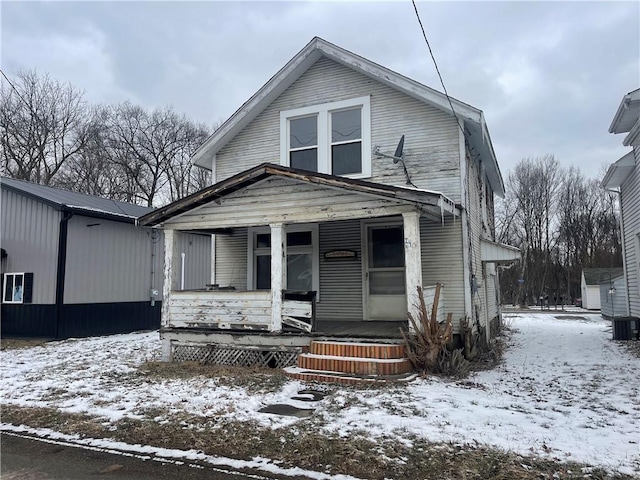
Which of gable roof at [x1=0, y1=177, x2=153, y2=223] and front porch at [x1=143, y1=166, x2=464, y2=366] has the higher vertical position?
gable roof at [x1=0, y1=177, x2=153, y2=223]

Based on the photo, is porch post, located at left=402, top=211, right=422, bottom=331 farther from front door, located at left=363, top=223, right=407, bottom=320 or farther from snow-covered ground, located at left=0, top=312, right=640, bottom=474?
front door, located at left=363, top=223, right=407, bottom=320

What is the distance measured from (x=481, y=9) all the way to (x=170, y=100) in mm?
36689

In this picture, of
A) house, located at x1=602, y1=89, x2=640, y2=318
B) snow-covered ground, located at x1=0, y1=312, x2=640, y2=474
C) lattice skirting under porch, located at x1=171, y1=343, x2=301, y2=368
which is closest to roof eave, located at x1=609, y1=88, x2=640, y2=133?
house, located at x1=602, y1=89, x2=640, y2=318

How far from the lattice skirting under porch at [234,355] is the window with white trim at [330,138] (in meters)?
4.31

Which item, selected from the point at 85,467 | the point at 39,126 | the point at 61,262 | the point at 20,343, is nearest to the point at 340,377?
the point at 85,467

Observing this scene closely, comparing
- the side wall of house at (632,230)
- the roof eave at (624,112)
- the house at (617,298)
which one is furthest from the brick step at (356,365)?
the house at (617,298)

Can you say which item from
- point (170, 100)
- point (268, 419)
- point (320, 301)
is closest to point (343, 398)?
point (268, 419)

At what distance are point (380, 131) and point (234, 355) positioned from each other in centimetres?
574

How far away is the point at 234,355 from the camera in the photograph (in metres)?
8.86

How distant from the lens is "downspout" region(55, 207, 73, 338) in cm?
1271

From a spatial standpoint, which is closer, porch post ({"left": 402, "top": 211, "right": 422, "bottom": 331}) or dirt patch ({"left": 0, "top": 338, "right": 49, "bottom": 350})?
porch post ({"left": 402, "top": 211, "right": 422, "bottom": 331})

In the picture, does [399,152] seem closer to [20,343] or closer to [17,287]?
[20,343]

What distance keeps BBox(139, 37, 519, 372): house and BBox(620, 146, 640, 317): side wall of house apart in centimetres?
361

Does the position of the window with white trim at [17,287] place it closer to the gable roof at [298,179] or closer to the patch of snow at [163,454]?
the gable roof at [298,179]
